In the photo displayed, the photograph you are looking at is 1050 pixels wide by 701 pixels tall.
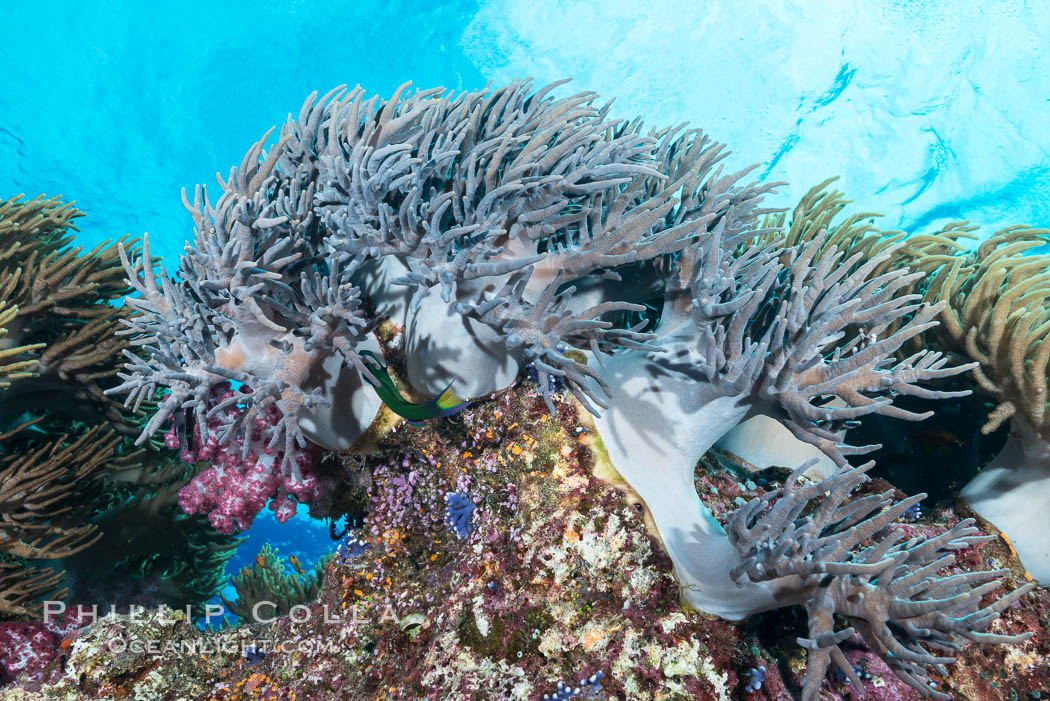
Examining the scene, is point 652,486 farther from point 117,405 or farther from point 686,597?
point 117,405

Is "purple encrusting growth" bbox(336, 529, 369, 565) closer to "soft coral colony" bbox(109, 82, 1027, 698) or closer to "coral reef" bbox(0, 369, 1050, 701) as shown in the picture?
"coral reef" bbox(0, 369, 1050, 701)

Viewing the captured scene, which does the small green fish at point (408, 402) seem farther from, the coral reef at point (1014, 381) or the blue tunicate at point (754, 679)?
the coral reef at point (1014, 381)

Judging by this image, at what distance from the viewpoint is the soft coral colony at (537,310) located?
2.31 metres

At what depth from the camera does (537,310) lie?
7.93ft

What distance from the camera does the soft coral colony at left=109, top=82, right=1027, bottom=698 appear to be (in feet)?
7.58

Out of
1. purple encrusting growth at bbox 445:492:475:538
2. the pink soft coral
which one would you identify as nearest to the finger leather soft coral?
purple encrusting growth at bbox 445:492:475:538

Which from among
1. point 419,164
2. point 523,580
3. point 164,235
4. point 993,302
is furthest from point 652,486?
point 164,235

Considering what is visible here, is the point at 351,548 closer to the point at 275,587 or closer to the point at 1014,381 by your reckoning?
the point at 1014,381

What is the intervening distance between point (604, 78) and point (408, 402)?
2813cm

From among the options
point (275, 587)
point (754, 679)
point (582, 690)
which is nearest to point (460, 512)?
point (582, 690)

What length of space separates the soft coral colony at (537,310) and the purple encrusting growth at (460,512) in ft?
1.99

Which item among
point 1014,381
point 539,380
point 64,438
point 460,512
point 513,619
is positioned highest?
point 64,438

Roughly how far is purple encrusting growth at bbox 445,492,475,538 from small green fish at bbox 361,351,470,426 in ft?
1.56

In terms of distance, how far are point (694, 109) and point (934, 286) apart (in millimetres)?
26931
